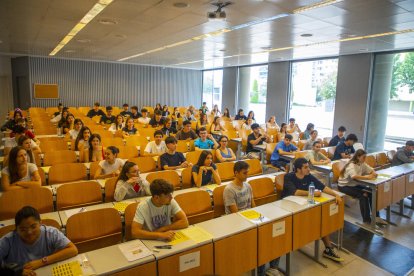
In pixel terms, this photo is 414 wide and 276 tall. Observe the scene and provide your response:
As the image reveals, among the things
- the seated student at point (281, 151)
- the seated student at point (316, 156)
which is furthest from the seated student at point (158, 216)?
the seated student at point (281, 151)

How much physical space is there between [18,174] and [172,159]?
7.87ft

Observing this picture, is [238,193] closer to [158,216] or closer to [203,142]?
[158,216]

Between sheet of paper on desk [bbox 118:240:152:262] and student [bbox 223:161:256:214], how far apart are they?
137 cm

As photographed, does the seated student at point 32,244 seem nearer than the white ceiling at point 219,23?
Yes

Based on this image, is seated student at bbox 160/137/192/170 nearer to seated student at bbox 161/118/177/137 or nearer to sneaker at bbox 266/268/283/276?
sneaker at bbox 266/268/283/276

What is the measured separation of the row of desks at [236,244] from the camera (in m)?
2.36

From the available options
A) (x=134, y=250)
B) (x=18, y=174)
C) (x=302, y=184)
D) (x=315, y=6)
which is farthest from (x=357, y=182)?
(x=18, y=174)

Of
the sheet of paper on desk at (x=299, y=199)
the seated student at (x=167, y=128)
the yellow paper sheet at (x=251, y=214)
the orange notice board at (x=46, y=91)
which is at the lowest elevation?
the yellow paper sheet at (x=251, y=214)

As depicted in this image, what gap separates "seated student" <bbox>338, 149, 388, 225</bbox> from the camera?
16.9 ft

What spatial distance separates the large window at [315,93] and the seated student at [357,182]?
610 centimetres

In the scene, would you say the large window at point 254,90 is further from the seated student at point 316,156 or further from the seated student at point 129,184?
the seated student at point 129,184

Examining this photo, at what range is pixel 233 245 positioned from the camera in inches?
111

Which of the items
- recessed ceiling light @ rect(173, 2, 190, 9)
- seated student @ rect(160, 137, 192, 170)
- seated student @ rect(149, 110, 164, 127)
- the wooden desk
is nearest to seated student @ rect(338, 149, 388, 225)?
seated student @ rect(160, 137, 192, 170)

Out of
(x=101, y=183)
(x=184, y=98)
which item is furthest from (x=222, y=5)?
(x=184, y=98)
